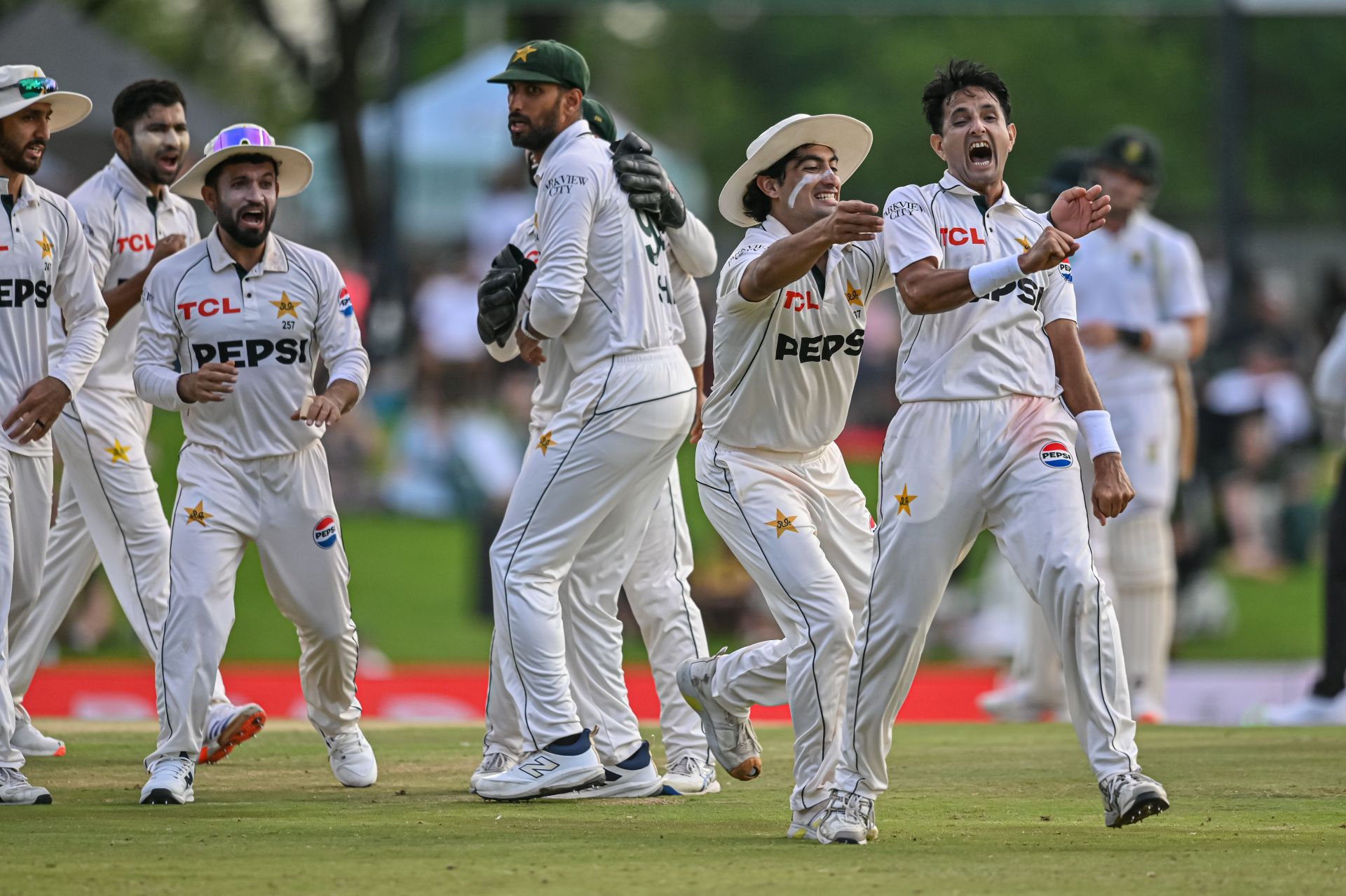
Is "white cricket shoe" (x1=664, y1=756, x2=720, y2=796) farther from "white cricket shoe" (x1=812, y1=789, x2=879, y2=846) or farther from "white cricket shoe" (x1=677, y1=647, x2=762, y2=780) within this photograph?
"white cricket shoe" (x1=812, y1=789, x2=879, y2=846)

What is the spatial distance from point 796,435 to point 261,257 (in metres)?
2.31

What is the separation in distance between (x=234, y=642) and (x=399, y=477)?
10.8ft

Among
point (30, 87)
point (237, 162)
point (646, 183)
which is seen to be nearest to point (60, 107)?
point (30, 87)

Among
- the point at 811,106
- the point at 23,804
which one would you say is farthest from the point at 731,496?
the point at 811,106

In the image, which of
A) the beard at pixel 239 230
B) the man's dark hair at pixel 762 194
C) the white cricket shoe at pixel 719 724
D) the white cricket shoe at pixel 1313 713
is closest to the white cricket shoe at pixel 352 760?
the white cricket shoe at pixel 719 724

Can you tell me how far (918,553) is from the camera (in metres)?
6.58

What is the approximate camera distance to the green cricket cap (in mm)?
7746

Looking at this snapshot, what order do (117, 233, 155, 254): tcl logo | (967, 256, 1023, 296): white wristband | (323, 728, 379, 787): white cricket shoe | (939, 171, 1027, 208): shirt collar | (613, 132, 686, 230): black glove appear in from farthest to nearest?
(117, 233, 155, 254): tcl logo → (323, 728, 379, 787): white cricket shoe → (613, 132, 686, 230): black glove → (939, 171, 1027, 208): shirt collar → (967, 256, 1023, 296): white wristband

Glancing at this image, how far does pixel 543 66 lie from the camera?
25.4 ft

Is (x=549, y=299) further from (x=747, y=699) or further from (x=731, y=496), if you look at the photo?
(x=747, y=699)

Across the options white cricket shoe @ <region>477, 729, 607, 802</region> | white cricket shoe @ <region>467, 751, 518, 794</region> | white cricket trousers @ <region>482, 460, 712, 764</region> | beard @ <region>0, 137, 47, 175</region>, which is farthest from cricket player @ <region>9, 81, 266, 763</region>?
white cricket shoe @ <region>477, 729, 607, 802</region>

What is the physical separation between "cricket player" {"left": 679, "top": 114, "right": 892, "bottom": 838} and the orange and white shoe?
1.97m

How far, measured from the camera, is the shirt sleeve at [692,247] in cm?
812

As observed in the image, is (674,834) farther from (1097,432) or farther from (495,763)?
(1097,432)
